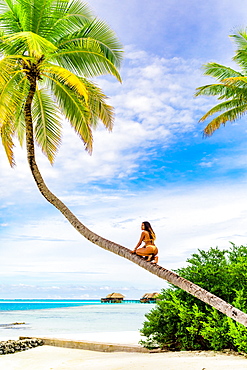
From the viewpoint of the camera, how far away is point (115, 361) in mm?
9234

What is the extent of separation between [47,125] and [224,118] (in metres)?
9.07

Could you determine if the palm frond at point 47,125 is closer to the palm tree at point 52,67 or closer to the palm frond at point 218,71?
the palm tree at point 52,67

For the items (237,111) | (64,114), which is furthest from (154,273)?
(237,111)

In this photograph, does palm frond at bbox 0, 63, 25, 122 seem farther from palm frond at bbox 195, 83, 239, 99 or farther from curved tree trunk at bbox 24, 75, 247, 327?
palm frond at bbox 195, 83, 239, 99

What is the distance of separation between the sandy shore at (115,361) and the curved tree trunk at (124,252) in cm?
185

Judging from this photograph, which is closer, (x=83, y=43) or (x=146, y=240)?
(x=146, y=240)

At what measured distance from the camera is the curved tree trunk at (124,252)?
6.03 metres

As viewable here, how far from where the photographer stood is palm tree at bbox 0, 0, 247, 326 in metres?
8.44

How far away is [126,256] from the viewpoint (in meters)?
6.95

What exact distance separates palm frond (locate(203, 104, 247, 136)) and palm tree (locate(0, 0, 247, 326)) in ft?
25.1

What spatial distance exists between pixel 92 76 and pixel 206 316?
21.5 feet

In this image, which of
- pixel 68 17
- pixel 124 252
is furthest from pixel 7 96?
pixel 124 252

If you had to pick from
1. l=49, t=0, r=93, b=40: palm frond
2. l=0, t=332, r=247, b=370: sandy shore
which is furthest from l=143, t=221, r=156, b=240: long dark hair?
l=49, t=0, r=93, b=40: palm frond

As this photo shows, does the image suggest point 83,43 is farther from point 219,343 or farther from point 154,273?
point 219,343
